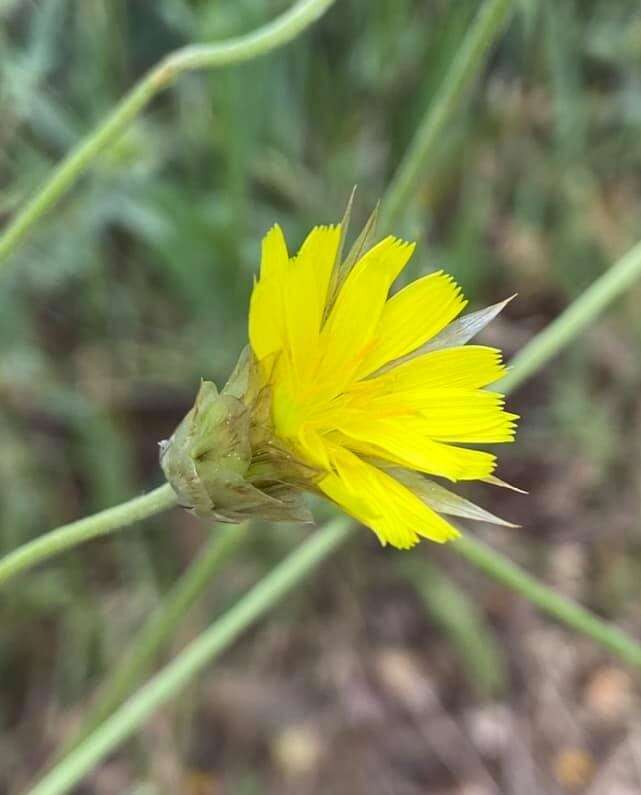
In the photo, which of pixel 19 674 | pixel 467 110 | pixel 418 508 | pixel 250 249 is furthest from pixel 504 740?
pixel 418 508

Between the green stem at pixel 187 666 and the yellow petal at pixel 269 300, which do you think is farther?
the green stem at pixel 187 666

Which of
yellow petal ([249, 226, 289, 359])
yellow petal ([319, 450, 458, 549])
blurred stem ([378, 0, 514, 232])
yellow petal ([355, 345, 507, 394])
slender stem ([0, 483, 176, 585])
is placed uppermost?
blurred stem ([378, 0, 514, 232])

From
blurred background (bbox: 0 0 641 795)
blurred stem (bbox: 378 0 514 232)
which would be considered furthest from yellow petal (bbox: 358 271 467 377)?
blurred background (bbox: 0 0 641 795)

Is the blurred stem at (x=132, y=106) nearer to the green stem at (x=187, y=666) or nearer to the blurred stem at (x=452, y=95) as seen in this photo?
the blurred stem at (x=452, y=95)

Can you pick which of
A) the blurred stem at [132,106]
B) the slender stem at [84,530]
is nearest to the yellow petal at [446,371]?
the slender stem at [84,530]

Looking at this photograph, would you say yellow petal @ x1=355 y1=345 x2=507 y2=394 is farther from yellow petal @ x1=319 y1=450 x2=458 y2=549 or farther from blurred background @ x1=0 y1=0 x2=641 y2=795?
blurred background @ x1=0 y1=0 x2=641 y2=795

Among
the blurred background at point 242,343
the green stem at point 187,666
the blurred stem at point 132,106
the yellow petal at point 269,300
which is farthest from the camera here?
the blurred background at point 242,343

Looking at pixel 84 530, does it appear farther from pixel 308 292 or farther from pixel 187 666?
pixel 187 666
